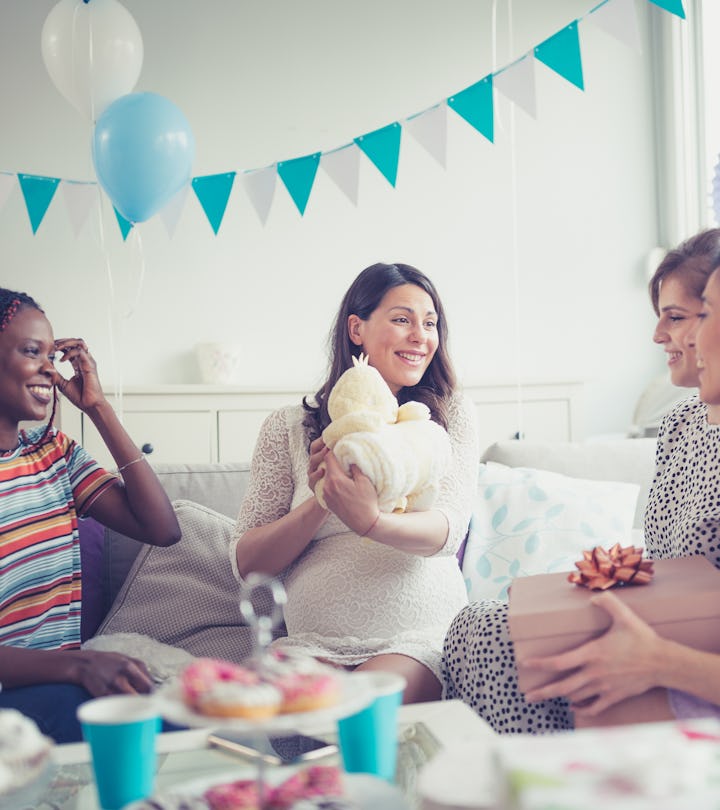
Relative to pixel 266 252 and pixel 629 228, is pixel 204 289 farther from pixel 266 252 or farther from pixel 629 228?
pixel 629 228

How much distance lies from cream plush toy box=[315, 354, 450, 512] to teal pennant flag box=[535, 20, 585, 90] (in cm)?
125

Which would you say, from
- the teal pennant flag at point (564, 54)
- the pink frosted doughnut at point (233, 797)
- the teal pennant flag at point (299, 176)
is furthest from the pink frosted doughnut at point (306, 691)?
the teal pennant flag at point (299, 176)

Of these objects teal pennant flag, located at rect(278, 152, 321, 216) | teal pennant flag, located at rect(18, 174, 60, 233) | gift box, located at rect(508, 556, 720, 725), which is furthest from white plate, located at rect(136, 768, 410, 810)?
teal pennant flag, located at rect(18, 174, 60, 233)

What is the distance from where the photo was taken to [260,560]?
171cm

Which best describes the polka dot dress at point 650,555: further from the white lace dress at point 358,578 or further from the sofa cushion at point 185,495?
the sofa cushion at point 185,495

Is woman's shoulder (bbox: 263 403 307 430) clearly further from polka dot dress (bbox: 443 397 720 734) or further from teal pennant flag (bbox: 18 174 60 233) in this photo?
teal pennant flag (bbox: 18 174 60 233)

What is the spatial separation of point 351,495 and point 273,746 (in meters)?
0.41

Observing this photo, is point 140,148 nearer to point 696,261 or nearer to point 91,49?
point 91,49

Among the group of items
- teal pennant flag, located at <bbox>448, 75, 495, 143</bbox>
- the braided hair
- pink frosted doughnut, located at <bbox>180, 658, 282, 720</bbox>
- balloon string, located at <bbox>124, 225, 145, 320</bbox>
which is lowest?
pink frosted doughnut, located at <bbox>180, 658, 282, 720</bbox>

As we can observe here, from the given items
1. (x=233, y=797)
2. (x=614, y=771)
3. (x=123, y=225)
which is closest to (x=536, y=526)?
(x=233, y=797)

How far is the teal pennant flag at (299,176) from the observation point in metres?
3.06

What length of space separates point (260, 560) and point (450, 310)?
2.70m

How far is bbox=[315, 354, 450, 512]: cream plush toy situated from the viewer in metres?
1.37

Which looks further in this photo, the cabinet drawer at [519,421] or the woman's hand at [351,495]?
the cabinet drawer at [519,421]
